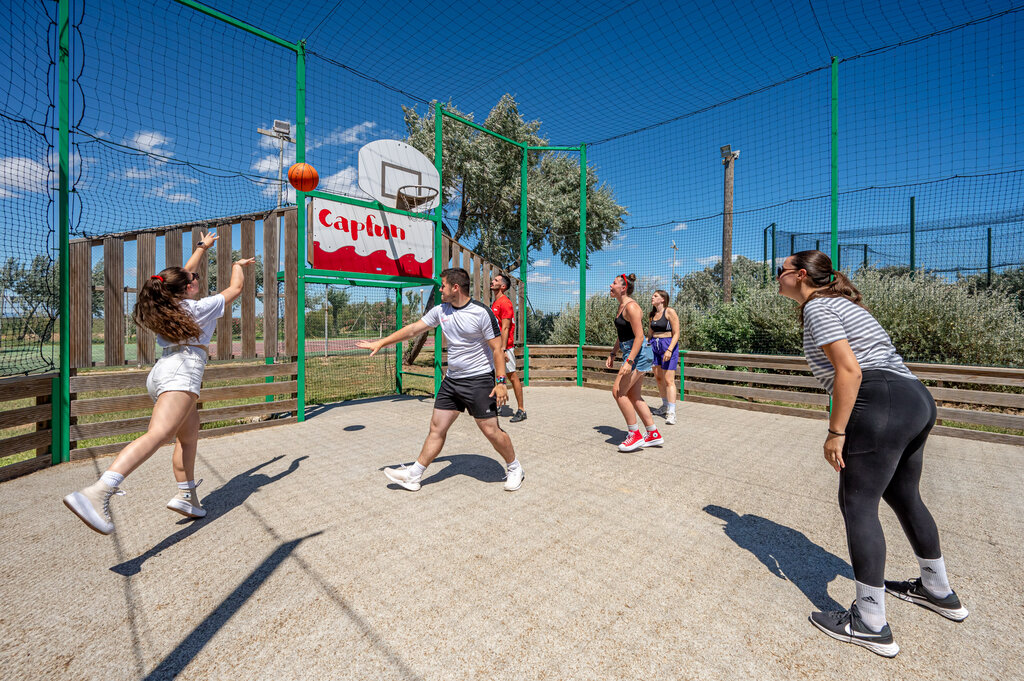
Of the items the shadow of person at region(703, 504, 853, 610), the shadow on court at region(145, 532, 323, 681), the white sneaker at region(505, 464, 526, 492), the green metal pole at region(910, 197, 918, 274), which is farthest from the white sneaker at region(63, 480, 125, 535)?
the green metal pole at region(910, 197, 918, 274)

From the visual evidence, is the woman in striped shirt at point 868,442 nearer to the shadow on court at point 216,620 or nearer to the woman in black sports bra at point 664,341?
the shadow on court at point 216,620

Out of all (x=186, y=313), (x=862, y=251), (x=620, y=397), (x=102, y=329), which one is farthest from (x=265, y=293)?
(x=862, y=251)

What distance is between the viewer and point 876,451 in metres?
1.98

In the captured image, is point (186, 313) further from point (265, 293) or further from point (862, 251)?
point (862, 251)

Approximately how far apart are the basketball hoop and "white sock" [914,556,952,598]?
24.4ft

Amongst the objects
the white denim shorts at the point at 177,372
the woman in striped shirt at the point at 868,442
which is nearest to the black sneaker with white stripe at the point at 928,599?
the woman in striped shirt at the point at 868,442

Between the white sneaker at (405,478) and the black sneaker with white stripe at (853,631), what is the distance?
275 centimetres

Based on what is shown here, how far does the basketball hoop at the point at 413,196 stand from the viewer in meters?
7.77

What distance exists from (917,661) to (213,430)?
21.3 ft

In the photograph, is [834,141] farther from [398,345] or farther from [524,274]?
[398,345]

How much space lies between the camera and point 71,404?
15.0 feet

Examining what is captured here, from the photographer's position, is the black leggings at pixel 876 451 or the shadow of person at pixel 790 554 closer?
the black leggings at pixel 876 451

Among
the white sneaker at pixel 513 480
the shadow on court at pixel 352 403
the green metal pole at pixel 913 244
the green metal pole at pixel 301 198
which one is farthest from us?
the green metal pole at pixel 913 244

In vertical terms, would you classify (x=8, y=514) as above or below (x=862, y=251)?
below
